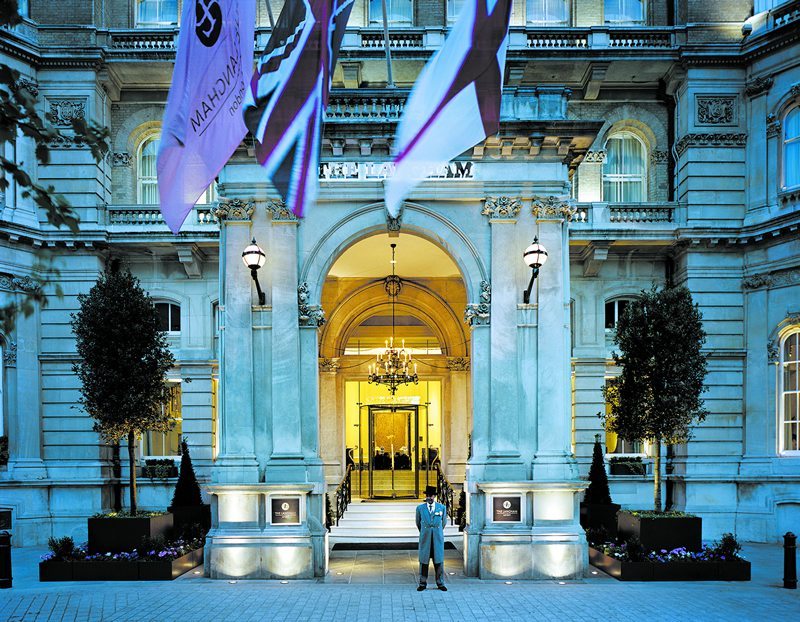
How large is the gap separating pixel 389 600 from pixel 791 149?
55.8 ft

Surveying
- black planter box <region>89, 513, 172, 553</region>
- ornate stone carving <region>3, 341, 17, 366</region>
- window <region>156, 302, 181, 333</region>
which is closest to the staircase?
black planter box <region>89, 513, 172, 553</region>

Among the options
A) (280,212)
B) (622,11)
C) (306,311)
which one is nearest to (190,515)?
(306,311)

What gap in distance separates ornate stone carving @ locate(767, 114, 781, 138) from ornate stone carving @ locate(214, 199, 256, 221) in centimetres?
1520

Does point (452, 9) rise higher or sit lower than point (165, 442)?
higher

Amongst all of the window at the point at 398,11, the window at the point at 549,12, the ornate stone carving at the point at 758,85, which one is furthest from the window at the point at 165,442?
the ornate stone carving at the point at 758,85

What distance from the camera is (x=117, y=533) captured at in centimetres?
1628

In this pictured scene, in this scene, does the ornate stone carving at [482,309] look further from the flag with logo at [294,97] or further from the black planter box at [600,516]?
the black planter box at [600,516]

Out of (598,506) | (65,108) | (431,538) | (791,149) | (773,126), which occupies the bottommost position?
(598,506)

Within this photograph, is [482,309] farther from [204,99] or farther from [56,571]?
[56,571]

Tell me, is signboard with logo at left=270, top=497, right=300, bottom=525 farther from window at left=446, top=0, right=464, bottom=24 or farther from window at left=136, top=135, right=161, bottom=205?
window at left=446, top=0, right=464, bottom=24

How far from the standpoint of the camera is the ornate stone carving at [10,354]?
23422 millimetres

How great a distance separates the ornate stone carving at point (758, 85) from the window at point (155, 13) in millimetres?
17046

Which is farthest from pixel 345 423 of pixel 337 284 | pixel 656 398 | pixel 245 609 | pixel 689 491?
pixel 245 609

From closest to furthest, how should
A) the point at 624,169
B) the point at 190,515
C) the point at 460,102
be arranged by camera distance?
1. the point at 460,102
2. the point at 190,515
3. the point at 624,169
